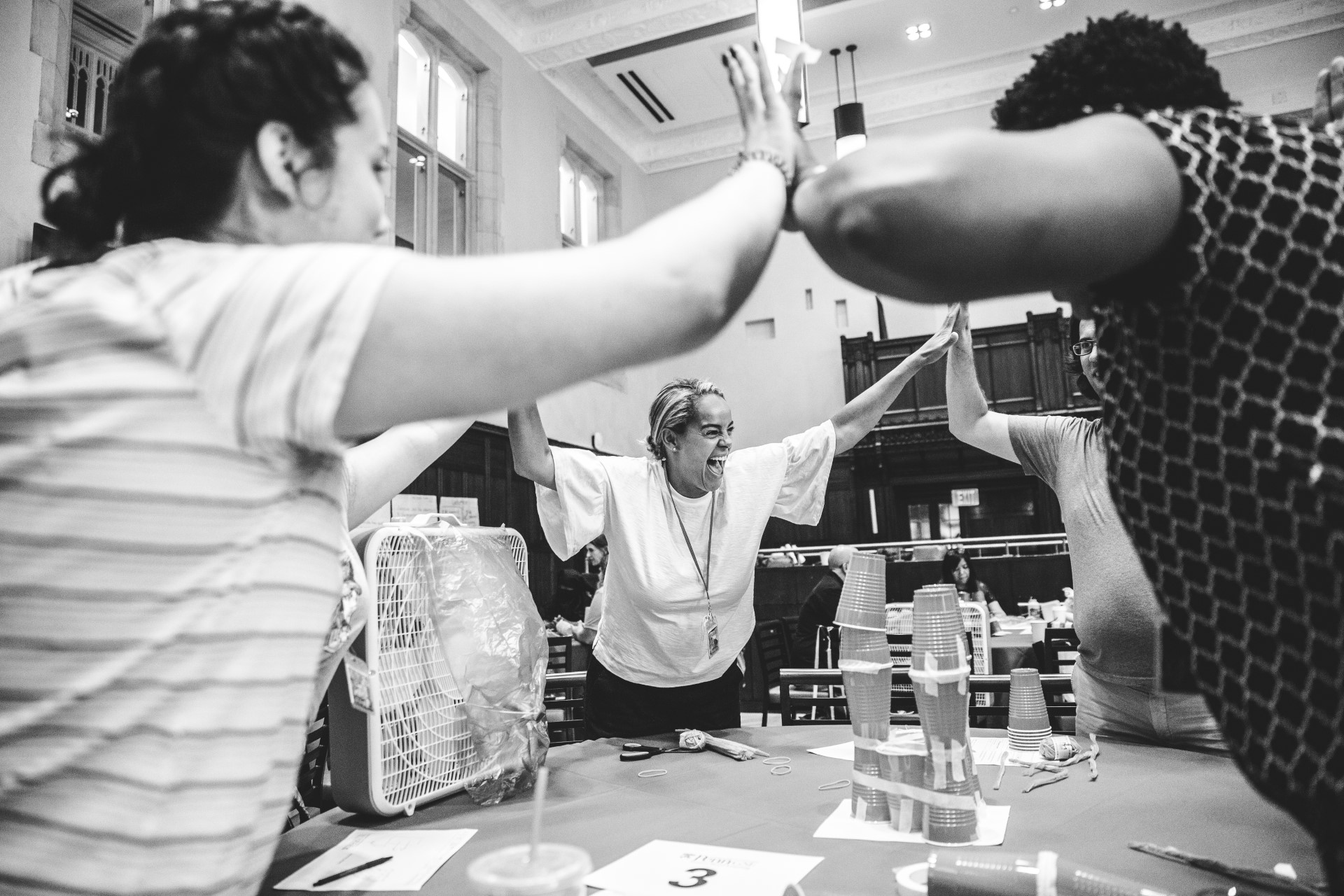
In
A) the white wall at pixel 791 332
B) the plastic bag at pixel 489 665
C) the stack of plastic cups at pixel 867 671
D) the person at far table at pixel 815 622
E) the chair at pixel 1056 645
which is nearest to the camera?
the stack of plastic cups at pixel 867 671

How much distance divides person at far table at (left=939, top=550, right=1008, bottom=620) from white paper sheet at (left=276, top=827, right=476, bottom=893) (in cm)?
627

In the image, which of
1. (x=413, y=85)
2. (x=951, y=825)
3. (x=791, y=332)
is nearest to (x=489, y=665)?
(x=951, y=825)

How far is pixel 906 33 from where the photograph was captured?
1002 cm

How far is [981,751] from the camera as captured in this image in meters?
1.62

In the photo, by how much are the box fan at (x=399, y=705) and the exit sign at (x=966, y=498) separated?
10403mm

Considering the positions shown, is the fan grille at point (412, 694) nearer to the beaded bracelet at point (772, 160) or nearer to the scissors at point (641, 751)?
the scissors at point (641, 751)

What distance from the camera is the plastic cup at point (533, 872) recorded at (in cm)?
68

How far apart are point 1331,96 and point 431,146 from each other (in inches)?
353

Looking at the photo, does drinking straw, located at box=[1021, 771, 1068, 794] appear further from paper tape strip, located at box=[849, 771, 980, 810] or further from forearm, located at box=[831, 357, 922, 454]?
forearm, located at box=[831, 357, 922, 454]

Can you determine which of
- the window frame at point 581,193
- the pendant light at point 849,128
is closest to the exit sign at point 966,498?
the pendant light at point 849,128

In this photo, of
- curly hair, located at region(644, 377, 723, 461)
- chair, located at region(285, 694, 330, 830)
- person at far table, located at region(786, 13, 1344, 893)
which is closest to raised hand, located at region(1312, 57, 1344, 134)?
person at far table, located at region(786, 13, 1344, 893)

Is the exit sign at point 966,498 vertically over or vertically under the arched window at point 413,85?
under

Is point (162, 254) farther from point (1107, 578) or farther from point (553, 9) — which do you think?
point (553, 9)

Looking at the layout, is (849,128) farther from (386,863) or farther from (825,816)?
(386,863)
